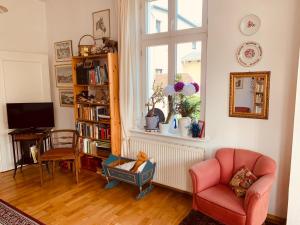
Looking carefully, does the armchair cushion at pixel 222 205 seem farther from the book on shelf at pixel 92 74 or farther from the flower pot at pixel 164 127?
the book on shelf at pixel 92 74

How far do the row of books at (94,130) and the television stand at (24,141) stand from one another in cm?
59

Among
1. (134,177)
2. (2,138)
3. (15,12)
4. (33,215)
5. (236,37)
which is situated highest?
(15,12)

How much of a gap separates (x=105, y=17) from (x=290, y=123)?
293 centimetres

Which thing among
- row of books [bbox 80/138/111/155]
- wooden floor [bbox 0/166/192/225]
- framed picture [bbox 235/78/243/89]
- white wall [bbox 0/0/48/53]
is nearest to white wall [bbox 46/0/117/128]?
white wall [bbox 0/0/48/53]

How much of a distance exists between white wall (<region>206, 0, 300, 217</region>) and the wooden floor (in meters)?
0.91

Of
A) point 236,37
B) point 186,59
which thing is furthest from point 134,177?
point 236,37

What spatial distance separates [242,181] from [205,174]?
1.19 feet

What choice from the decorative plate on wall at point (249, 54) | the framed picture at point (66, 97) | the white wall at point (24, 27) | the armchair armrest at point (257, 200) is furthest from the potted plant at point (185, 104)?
the white wall at point (24, 27)

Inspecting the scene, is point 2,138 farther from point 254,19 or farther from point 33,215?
point 254,19

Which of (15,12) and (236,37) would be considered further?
(15,12)

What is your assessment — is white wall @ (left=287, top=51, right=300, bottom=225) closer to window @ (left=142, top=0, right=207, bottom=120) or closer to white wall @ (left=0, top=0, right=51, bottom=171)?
window @ (left=142, top=0, right=207, bottom=120)

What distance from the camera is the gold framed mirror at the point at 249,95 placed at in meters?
2.39

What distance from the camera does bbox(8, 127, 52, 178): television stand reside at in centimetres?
369

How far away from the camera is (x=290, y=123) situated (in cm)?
229
